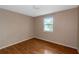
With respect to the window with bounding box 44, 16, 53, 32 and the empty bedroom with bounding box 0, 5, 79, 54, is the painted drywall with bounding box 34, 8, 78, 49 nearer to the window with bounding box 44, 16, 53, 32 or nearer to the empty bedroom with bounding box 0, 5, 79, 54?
the empty bedroom with bounding box 0, 5, 79, 54

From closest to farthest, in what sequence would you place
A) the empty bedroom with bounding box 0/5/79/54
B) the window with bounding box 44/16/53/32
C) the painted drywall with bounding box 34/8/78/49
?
the empty bedroom with bounding box 0/5/79/54 < the painted drywall with bounding box 34/8/78/49 < the window with bounding box 44/16/53/32

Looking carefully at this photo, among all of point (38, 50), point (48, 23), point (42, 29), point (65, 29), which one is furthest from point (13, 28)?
point (65, 29)

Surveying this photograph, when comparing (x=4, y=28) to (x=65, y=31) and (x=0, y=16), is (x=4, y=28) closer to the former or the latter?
Answer: (x=0, y=16)

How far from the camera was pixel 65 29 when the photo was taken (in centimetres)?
318

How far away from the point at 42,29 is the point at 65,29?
1.62 m

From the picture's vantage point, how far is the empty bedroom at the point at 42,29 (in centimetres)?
272

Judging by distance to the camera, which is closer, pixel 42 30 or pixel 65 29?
pixel 65 29

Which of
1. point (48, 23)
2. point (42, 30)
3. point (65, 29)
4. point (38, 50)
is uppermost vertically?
point (48, 23)

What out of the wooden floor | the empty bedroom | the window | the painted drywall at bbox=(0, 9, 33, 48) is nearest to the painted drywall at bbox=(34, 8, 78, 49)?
the empty bedroom

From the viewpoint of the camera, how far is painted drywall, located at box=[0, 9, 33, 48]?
2.93 m

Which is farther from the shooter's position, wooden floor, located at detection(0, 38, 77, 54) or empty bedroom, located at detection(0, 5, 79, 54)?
empty bedroom, located at detection(0, 5, 79, 54)

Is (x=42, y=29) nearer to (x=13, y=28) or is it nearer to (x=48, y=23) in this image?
(x=48, y=23)
